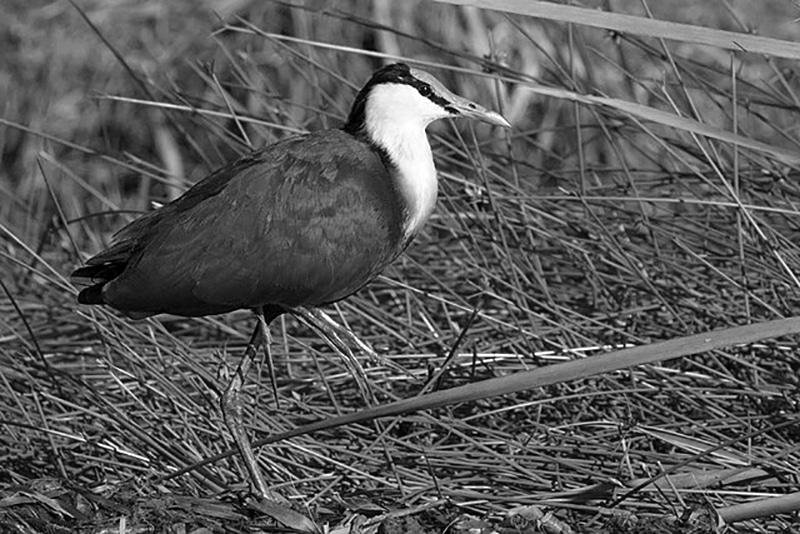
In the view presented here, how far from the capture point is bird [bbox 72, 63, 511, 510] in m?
2.93

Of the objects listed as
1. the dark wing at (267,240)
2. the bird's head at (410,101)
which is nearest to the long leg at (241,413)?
the dark wing at (267,240)

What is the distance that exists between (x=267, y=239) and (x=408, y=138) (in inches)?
15.4

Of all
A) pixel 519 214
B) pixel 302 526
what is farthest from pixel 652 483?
pixel 519 214

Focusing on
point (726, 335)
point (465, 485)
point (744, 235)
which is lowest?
point (465, 485)

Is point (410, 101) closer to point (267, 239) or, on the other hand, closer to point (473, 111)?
point (473, 111)

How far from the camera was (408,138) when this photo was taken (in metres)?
→ 3.09

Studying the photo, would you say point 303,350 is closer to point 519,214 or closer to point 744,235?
point 519,214

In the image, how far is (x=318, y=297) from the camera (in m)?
3.00

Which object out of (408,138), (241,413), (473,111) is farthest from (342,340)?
(473,111)

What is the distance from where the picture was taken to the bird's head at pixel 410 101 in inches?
121

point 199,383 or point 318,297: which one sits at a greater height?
point 318,297

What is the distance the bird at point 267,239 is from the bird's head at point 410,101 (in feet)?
0.23

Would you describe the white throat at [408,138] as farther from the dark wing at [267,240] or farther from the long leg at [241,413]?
the long leg at [241,413]

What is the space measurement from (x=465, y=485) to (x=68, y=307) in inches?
51.4
